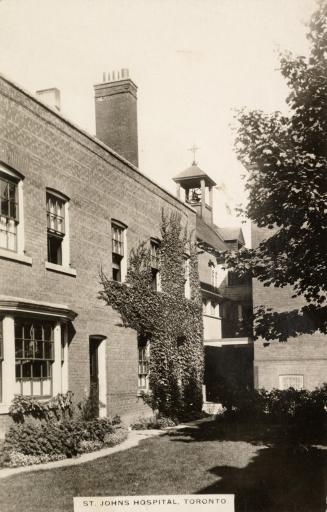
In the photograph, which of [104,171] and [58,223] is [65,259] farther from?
[104,171]

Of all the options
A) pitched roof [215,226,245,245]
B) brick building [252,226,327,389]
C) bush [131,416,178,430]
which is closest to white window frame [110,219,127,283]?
bush [131,416,178,430]

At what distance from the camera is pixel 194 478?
9867mm

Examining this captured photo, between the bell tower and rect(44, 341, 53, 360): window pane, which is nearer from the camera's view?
rect(44, 341, 53, 360): window pane

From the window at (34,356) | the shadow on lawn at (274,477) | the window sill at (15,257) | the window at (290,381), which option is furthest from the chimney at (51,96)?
the window at (290,381)

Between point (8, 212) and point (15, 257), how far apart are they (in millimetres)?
965

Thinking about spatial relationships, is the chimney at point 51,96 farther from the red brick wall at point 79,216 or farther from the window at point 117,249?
the window at point 117,249

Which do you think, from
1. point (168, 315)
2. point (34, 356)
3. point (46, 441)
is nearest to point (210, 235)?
point (168, 315)

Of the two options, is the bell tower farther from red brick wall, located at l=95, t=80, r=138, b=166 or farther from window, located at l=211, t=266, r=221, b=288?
red brick wall, located at l=95, t=80, r=138, b=166

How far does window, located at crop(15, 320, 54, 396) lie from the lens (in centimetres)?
1238

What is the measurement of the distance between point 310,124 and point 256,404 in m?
11.1

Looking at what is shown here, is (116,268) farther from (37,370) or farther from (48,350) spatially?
(37,370)

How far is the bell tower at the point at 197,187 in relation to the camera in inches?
1630

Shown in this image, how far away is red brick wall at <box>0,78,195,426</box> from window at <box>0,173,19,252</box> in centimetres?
26

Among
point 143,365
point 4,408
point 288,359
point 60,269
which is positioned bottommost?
point 288,359
